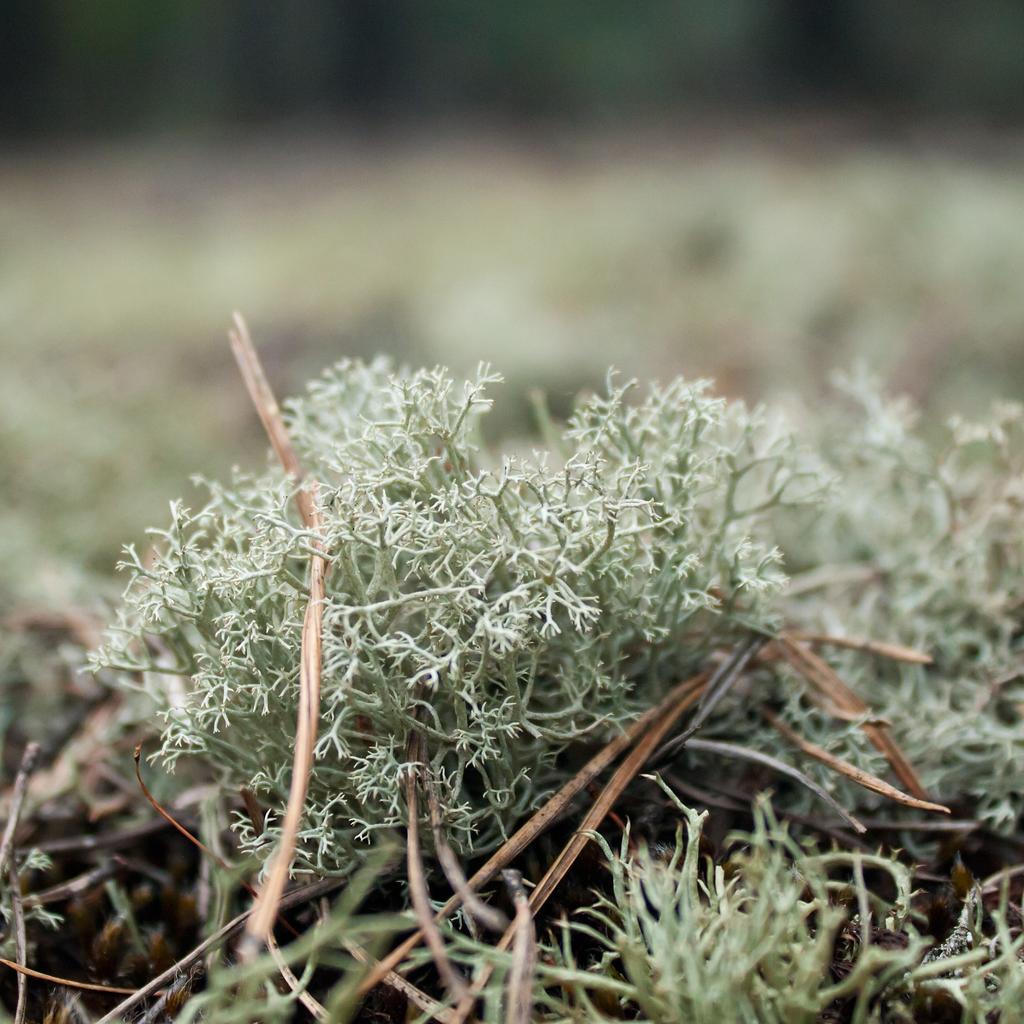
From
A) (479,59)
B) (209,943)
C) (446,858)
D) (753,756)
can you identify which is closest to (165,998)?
(209,943)

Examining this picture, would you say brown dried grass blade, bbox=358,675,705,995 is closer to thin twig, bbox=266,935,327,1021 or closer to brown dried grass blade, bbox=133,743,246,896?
thin twig, bbox=266,935,327,1021

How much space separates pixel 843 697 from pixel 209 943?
60cm

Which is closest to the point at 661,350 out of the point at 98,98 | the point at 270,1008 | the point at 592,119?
the point at 270,1008

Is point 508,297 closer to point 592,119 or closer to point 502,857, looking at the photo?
point 502,857

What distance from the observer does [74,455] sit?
1710mm

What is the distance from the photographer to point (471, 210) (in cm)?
475

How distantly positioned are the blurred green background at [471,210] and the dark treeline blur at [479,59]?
17mm

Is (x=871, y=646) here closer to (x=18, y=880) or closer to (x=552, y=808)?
(x=552, y=808)

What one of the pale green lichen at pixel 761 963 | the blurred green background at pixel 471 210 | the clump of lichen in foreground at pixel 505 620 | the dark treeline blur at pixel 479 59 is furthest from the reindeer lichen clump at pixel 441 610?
the dark treeline blur at pixel 479 59

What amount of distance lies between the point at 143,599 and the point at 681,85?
638cm

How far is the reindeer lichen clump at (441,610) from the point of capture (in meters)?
0.73

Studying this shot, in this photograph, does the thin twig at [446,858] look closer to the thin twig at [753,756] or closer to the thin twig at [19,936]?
the thin twig at [753,756]

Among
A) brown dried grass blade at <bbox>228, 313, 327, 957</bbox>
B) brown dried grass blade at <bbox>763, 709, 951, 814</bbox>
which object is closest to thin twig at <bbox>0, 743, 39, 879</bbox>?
brown dried grass blade at <bbox>228, 313, 327, 957</bbox>

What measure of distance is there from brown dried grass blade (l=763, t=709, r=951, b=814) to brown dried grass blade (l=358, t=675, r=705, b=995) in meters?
0.09
